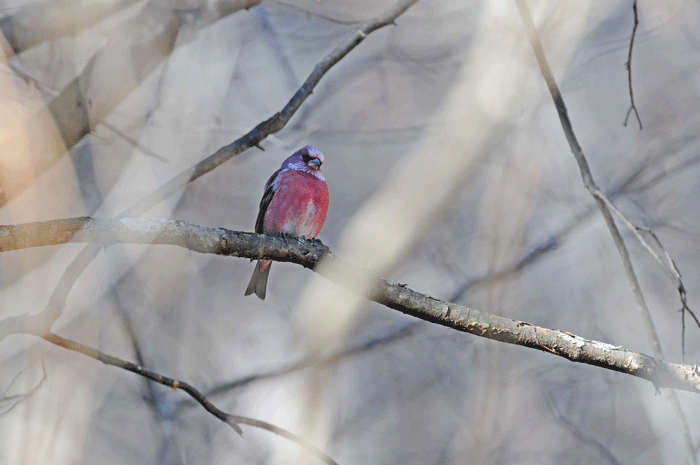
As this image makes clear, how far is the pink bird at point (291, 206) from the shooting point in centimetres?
377

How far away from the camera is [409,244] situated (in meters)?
5.28

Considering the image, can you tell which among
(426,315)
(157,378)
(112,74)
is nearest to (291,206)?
(112,74)

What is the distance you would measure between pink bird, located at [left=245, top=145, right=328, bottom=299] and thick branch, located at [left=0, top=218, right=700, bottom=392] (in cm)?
150

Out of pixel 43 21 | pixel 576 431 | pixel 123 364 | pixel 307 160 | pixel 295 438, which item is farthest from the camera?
pixel 576 431

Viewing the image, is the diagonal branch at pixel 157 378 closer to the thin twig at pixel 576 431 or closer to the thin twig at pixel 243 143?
the thin twig at pixel 243 143

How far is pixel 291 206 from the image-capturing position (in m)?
3.76

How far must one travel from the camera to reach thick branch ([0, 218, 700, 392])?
196 centimetres

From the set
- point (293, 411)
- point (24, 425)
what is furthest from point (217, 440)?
point (24, 425)

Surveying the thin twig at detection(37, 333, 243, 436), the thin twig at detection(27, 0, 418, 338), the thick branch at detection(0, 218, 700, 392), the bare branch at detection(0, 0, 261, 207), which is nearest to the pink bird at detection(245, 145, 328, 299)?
the thin twig at detection(27, 0, 418, 338)

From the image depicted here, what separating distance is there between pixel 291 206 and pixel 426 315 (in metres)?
1.83

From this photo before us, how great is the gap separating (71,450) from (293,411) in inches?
75.3

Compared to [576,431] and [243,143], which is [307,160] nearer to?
[243,143]

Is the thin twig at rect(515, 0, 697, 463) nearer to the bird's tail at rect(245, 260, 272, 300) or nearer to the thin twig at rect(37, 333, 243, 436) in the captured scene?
the thin twig at rect(37, 333, 243, 436)

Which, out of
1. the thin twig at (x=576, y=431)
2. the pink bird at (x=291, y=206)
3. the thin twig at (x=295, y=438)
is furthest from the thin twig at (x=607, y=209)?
the thin twig at (x=576, y=431)
